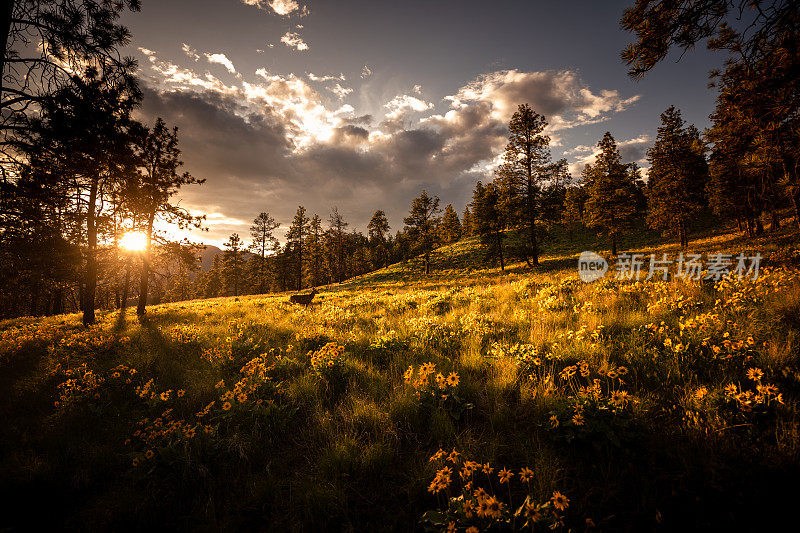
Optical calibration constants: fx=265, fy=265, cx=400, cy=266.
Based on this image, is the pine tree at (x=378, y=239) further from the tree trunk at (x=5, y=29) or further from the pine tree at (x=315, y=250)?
the tree trunk at (x=5, y=29)

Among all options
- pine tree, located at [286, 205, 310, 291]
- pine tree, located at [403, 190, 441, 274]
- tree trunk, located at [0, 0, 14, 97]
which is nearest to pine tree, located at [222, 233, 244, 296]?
pine tree, located at [286, 205, 310, 291]

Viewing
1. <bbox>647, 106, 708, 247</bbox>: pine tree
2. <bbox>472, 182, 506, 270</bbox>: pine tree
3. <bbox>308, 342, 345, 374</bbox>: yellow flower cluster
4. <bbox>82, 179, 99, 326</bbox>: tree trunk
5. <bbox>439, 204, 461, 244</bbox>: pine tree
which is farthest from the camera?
<bbox>439, 204, 461, 244</bbox>: pine tree

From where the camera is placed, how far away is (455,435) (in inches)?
109

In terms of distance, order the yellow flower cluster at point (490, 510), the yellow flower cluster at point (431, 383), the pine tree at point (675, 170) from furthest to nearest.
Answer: the pine tree at point (675, 170)
the yellow flower cluster at point (431, 383)
the yellow flower cluster at point (490, 510)

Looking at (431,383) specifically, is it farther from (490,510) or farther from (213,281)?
(213,281)

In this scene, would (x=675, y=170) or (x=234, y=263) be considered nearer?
(x=675, y=170)

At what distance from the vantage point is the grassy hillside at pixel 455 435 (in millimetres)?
1969

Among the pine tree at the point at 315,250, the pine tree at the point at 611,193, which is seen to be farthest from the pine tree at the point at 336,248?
the pine tree at the point at 611,193

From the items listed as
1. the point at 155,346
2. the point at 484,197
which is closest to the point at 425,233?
the point at 484,197

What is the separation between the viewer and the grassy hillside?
1969mm

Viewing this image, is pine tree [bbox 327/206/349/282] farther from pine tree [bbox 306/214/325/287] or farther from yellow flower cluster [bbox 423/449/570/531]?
yellow flower cluster [bbox 423/449/570/531]

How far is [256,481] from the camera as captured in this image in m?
2.60
